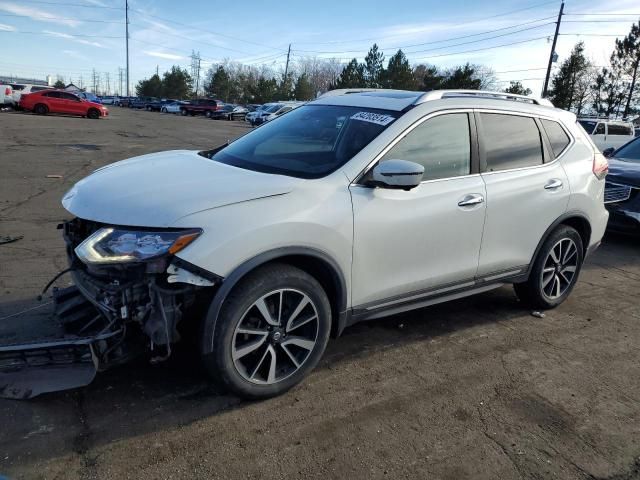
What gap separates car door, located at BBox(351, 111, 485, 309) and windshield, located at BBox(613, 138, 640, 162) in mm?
6428

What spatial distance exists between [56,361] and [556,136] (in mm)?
4327

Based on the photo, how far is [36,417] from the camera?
2795 mm

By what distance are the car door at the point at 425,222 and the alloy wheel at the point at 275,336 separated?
400mm

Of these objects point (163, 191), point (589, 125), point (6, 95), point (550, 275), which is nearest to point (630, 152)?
point (550, 275)

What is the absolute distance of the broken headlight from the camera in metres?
2.63

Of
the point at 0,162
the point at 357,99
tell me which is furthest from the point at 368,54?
the point at 357,99

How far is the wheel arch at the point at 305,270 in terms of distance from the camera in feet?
8.98

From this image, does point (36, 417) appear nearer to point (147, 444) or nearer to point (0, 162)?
point (147, 444)

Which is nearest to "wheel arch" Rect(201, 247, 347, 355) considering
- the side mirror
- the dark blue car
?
the side mirror

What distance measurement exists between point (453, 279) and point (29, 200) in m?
6.90

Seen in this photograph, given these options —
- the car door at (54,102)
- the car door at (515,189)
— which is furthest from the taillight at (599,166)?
the car door at (54,102)

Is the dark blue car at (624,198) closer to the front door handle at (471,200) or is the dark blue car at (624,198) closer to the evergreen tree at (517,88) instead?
the front door handle at (471,200)

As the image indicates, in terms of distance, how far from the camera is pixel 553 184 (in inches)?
174

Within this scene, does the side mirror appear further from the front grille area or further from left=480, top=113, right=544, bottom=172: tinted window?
the front grille area
